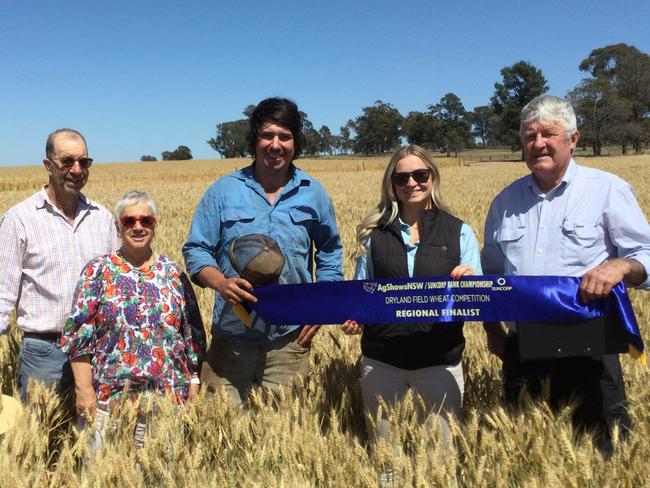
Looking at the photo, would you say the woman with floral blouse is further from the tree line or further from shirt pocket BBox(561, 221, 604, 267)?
the tree line

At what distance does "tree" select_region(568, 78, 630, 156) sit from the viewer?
6625cm

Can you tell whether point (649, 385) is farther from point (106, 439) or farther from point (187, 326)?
point (106, 439)

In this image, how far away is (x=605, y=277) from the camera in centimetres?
243

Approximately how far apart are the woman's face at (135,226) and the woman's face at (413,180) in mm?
1301

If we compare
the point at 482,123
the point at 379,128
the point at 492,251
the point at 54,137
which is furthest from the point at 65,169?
the point at 482,123

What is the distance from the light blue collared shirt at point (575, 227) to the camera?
2547mm

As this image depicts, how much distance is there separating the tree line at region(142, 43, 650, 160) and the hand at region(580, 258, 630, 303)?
42.7 m

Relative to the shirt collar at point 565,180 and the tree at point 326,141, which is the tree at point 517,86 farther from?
the shirt collar at point 565,180

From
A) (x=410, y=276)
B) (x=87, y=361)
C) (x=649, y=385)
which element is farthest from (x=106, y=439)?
(x=649, y=385)

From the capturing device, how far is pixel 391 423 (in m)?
2.24

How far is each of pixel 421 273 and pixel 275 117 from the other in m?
1.18

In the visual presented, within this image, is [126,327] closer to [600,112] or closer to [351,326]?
[351,326]

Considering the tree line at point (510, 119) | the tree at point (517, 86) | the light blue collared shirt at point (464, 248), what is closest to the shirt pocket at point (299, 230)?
the light blue collared shirt at point (464, 248)

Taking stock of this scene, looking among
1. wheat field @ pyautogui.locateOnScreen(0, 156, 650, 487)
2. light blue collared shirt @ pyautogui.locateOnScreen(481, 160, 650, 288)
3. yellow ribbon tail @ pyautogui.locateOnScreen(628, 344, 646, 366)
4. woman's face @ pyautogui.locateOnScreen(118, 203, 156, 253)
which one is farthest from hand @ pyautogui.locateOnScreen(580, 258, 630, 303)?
woman's face @ pyautogui.locateOnScreen(118, 203, 156, 253)
